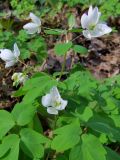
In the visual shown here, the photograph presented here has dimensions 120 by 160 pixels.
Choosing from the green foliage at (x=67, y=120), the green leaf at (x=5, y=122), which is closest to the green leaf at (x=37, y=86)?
the green foliage at (x=67, y=120)

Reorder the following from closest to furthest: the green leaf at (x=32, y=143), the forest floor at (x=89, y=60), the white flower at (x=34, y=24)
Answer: the green leaf at (x=32, y=143), the white flower at (x=34, y=24), the forest floor at (x=89, y=60)

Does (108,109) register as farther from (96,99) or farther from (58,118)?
(58,118)

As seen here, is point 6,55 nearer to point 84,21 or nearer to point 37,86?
point 37,86

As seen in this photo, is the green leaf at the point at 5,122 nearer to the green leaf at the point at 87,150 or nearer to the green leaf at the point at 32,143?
the green leaf at the point at 32,143

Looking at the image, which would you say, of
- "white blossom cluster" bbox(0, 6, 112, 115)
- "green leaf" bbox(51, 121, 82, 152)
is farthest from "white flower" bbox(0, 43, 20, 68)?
"green leaf" bbox(51, 121, 82, 152)

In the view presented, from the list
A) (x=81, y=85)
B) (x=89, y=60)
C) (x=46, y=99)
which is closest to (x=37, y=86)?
(x=46, y=99)

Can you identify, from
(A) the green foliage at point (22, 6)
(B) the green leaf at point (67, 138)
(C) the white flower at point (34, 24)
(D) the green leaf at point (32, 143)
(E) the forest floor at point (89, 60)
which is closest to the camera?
(B) the green leaf at point (67, 138)
